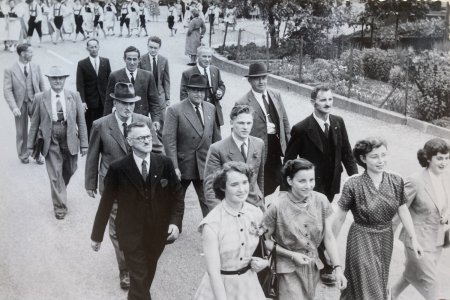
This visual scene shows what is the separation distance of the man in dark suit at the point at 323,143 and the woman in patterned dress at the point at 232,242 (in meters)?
1.90

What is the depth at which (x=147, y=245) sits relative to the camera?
5.28 metres

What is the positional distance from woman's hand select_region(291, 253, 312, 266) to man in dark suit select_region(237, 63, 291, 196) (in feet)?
8.52

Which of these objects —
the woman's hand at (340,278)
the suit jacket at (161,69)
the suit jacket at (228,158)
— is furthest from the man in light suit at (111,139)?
the suit jacket at (161,69)

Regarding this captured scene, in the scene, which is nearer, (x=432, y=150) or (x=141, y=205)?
(x=432, y=150)

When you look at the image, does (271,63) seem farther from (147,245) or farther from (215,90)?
(147,245)

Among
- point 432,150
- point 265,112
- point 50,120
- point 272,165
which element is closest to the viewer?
point 432,150

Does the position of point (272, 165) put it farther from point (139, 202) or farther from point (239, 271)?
point (239, 271)

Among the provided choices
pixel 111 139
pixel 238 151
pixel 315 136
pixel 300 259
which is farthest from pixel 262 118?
pixel 300 259

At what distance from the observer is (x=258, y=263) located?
13.8 feet

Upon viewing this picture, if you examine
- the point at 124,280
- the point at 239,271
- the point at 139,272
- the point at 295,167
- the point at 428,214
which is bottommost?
the point at 124,280

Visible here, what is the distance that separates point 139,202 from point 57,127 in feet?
9.57

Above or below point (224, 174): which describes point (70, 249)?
below

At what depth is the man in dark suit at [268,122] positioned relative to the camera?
6.97 meters

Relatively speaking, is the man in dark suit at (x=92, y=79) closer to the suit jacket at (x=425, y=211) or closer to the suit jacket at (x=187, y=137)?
the suit jacket at (x=187, y=137)
